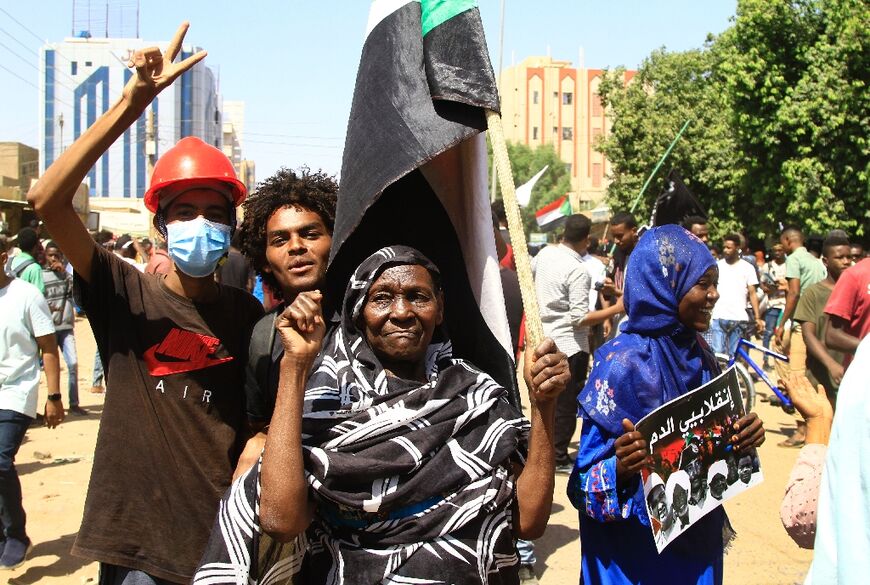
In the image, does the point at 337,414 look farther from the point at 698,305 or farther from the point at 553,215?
the point at 553,215

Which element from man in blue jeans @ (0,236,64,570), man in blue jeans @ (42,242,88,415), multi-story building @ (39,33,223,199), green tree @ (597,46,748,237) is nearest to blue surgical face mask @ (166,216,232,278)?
man in blue jeans @ (0,236,64,570)

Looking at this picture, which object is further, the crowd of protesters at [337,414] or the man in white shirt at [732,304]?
the man in white shirt at [732,304]

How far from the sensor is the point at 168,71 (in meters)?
2.55

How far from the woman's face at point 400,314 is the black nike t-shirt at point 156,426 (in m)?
0.70

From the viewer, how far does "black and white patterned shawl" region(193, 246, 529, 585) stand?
2.17m

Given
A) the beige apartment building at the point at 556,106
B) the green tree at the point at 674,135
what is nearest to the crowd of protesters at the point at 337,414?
the green tree at the point at 674,135

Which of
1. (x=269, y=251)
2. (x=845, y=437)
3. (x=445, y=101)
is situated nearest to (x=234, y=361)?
(x=269, y=251)

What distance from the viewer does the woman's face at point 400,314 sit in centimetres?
237

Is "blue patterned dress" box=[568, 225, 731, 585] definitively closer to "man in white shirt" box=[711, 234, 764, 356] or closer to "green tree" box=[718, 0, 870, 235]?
"man in white shirt" box=[711, 234, 764, 356]

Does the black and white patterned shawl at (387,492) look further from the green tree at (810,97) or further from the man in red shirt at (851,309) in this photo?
the green tree at (810,97)

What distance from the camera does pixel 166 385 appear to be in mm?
2771

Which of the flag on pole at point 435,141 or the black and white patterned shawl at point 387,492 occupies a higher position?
the flag on pole at point 435,141

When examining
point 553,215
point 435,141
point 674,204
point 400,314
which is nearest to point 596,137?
point 553,215

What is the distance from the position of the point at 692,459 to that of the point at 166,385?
1835 millimetres
